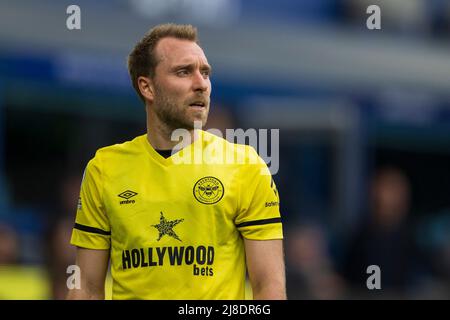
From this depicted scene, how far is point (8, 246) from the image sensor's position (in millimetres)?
12023

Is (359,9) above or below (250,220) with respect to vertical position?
above

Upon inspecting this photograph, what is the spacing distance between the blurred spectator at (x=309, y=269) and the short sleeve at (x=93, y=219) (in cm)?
537

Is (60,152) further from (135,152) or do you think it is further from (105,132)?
(135,152)

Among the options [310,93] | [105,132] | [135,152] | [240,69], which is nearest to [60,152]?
[105,132]

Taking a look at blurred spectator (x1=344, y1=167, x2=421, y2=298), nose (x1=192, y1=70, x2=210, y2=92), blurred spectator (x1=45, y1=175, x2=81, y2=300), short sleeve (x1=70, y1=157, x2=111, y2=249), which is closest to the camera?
nose (x1=192, y1=70, x2=210, y2=92)

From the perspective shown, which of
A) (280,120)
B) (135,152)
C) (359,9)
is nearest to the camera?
(135,152)

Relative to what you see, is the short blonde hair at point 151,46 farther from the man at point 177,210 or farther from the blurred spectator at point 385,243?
the blurred spectator at point 385,243

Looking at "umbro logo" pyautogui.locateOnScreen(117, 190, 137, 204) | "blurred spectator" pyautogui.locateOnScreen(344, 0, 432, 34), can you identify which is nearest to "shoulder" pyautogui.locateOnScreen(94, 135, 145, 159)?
"umbro logo" pyautogui.locateOnScreen(117, 190, 137, 204)

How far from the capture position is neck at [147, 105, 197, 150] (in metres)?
5.91

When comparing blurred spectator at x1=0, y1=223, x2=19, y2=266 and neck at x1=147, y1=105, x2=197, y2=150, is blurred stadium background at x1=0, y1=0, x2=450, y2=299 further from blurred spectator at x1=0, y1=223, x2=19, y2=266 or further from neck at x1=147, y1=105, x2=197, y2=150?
neck at x1=147, y1=105, x2=197, y2=150

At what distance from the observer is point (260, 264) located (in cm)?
561

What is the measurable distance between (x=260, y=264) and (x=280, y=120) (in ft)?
34.3

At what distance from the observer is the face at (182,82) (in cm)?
569

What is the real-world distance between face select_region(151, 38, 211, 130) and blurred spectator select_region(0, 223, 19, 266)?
6.18 metres
